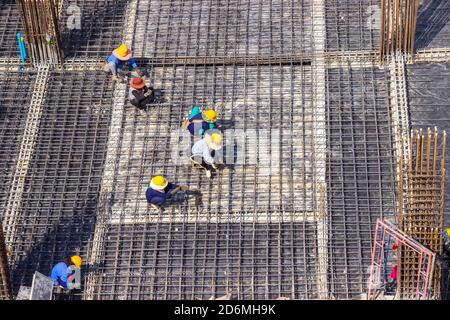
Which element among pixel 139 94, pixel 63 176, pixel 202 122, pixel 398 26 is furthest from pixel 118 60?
pixel 398 26

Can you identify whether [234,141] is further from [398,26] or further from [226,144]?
[398,26]

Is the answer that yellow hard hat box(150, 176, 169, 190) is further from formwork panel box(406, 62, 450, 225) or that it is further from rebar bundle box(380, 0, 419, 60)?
rebar bundle box(380, 0, 419, 60)

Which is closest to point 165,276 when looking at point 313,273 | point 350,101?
point 313,273

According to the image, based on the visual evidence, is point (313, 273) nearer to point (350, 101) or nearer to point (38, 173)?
point (350, 101)

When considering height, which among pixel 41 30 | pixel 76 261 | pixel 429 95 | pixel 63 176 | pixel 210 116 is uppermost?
pixel 41 30

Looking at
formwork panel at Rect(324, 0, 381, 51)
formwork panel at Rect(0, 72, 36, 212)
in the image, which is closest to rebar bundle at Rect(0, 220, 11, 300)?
formwork panel at Rect(0, 72, 36, 212)
